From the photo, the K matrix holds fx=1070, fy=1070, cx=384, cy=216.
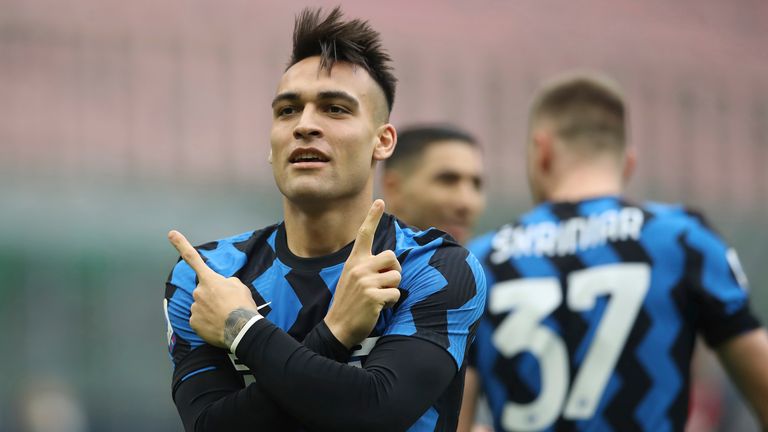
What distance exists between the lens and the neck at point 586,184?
14.9ft

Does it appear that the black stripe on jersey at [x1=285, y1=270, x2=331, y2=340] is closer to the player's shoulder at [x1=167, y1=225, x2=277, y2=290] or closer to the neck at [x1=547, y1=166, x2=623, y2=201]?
the player's shoulder at [x1=167, y1=225, x2=277, y2=290]

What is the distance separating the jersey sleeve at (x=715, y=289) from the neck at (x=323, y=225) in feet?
5.07

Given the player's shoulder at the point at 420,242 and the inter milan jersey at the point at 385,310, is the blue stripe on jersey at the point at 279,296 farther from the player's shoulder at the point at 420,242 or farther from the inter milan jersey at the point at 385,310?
the player's shoulder at the point at 420,242

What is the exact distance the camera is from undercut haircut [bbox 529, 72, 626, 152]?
4.67 m

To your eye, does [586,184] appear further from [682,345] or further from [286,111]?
[286,111]

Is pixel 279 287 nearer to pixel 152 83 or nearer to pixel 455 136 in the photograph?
pixel 455 136

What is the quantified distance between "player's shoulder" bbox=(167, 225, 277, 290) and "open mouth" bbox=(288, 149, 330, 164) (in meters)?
0.32

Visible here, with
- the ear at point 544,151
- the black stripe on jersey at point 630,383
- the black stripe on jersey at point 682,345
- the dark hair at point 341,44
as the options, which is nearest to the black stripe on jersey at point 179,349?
the dark hair at point 341,44

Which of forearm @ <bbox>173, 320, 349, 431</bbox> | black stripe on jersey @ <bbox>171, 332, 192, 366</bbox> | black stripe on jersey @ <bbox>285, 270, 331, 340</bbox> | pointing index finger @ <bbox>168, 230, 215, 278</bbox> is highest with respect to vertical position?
pointing index finger @ <bbox>168, 230, 215, 278</bbox>

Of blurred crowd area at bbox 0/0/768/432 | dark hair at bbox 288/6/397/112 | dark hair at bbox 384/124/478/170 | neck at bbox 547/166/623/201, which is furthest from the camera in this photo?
blurred crowd area at bbox 0/0/768/432

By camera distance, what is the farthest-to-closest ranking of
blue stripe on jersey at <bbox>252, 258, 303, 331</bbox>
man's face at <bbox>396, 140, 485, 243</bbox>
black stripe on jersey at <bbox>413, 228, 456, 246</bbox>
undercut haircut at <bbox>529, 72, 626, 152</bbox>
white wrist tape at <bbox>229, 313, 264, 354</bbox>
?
man's face at <bbox>396, 140, 485, 243</bbox> < undercut haircut at <bbox>529, 72, 626, 152</bbox> < black stripe on jersey at <bbox>413, 228, 456, 246</bbox> < blue stripe on jersey at <bbox>252, 258, 303, 331</bbox> < white wrist tape at <bbox>229, 313, 264, 354</bbox>

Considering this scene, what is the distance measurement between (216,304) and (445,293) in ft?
2.07

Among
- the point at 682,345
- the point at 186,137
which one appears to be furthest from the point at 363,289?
the point at 186,137

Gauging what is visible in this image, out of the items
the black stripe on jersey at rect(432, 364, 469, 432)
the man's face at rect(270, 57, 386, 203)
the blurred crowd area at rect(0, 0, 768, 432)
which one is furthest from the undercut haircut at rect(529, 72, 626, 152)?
the blurred crowd area at rect(0, 0, 768, 432)
